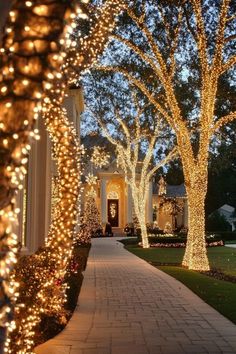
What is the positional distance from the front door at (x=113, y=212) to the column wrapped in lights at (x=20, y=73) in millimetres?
49775

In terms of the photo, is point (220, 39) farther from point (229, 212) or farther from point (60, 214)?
point (229, 212)

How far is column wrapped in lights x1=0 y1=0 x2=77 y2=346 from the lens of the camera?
2631 millimetres

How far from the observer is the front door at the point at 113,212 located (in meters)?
52.5

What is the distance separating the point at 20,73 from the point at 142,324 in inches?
Result: 262

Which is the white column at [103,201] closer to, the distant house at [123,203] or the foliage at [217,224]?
the distant house at [123,203]

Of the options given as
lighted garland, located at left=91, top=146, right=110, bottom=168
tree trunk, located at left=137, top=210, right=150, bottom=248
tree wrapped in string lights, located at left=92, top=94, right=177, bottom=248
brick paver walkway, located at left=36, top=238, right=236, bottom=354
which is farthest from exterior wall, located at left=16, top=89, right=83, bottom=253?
tree trunk, located at left=137, top=210, right=150, bottom=248

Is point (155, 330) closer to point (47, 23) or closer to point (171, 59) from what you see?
point (47, 23)

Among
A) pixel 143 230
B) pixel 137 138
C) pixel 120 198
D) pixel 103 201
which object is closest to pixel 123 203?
pixel 120 198

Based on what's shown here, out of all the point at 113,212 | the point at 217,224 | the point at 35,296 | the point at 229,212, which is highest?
the point at 229,212

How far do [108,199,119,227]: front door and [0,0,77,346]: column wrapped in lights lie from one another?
163ft

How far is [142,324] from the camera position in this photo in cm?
868

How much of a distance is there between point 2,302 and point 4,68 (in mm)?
1057

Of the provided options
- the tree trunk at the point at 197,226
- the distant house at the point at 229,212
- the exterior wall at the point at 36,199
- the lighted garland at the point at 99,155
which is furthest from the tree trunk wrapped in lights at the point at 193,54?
the distant house at the point at 229,212

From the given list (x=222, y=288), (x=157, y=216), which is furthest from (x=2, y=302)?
(x=157, y=216)
